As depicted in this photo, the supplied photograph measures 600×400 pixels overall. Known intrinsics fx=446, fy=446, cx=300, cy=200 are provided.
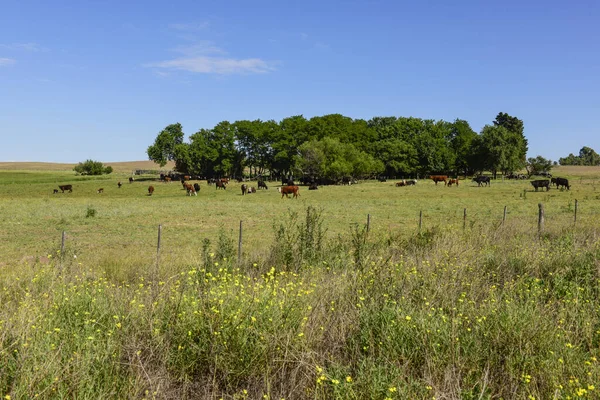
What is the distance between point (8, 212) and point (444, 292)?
36972 mm

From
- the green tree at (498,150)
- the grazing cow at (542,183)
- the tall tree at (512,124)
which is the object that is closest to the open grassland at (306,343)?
the grazing cow at (542,183)

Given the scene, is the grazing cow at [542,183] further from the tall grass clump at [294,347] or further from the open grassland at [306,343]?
the tall grass clump at [294,347]

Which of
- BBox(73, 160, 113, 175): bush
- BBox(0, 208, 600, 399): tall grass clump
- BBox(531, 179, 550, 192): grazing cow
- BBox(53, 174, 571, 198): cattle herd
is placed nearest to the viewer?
BBox(0, 208, 600, 399): tall grass clump

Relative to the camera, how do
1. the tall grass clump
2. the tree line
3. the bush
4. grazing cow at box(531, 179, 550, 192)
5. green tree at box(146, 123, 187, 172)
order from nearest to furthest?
the tall grass clump, grazing cow at box(531, 179, 550, 192), the tree line, green tree at box(146, 123, 187, 172), the bush

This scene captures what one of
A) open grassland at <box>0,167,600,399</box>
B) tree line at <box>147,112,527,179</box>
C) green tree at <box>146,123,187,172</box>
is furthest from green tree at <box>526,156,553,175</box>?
open grassland at <box>0,167,600,399</box>

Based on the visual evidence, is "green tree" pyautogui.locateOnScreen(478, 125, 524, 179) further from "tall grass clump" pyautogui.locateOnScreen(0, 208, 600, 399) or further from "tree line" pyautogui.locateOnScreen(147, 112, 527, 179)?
"tall grass clump" pyautogui.locateOnScreen(0, 208, 600, 399)

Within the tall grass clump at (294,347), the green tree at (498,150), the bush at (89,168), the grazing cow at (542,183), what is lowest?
the tall grass clump at (294,347)

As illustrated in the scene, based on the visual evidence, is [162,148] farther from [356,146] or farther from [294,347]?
[294,347]

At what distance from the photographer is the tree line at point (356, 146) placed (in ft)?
306

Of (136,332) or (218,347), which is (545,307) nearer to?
(218,347)

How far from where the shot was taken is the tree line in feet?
306

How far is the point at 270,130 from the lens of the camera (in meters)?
104

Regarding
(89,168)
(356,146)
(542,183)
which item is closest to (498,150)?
(356,146)

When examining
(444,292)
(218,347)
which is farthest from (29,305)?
(444,292)
